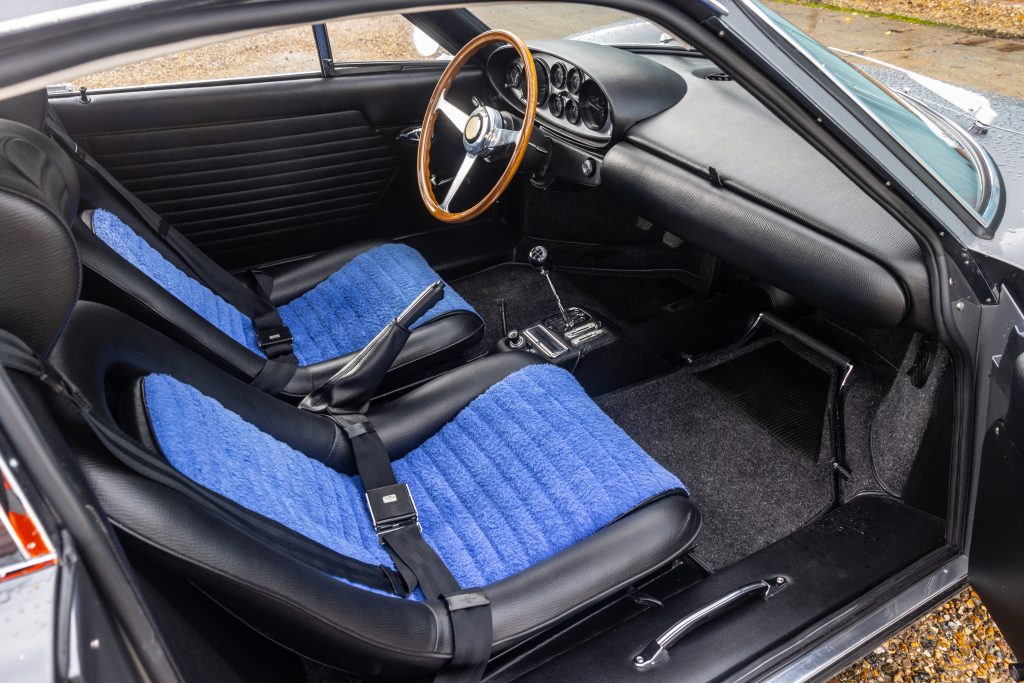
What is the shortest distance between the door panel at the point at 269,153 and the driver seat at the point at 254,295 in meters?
0.29

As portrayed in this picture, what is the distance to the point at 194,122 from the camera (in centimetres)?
215

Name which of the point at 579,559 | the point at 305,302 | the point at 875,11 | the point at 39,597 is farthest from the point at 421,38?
the point at 875,11

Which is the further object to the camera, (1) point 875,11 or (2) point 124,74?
(1) point 875,11

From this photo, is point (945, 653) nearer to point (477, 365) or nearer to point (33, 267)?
point (477, 365)

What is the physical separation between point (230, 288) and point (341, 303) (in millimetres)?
295

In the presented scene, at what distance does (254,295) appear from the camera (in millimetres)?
1966

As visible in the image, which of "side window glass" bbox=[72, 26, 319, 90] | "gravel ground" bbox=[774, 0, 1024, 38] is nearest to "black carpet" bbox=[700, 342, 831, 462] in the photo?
"side window glass" bbox=[72, 26, 319, 90]

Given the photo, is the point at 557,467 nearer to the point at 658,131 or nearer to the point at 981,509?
the point at 981,509

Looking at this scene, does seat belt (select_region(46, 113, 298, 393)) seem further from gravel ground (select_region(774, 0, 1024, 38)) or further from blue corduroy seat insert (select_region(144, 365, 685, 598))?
gravel ground (select_region(774, 0, 1024, 38))

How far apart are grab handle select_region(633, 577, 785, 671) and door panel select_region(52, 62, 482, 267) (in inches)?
70.8

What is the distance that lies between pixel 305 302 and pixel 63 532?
1.47 metres

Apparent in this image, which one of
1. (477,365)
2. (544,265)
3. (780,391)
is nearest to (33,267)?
(477,365)

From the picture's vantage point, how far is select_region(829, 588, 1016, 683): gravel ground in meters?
1.61

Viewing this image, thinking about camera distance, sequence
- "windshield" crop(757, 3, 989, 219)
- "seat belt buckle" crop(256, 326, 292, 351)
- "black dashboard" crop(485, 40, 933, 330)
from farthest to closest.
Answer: "seat belt buckle" crop(256, 326, 292, 351) → "black dashboard" crop(485, 40, 933, 330) → "windshield" crop(757, 3, 989, 219)
